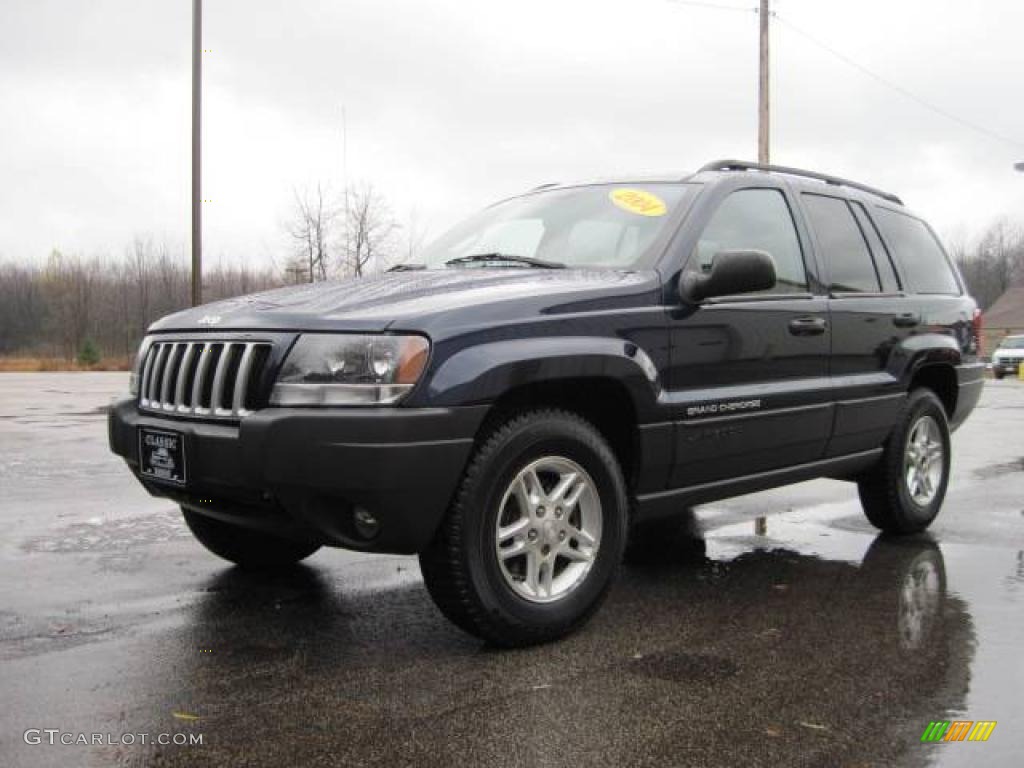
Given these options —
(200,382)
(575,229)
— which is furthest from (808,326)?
(200,382)

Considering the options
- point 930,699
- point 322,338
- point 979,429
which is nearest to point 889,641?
point 930,699

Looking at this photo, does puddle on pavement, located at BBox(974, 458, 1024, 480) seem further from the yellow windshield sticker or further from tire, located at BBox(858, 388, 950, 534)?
the yellow windshield sticker

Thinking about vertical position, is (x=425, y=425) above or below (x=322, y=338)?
below

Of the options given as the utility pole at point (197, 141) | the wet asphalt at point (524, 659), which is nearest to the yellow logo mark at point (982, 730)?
the wet asphalt at point (524, 659)

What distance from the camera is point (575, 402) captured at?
3.74 m

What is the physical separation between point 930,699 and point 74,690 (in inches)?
105

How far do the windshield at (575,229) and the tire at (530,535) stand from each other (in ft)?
3.01

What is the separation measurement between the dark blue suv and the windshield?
0.01 metres

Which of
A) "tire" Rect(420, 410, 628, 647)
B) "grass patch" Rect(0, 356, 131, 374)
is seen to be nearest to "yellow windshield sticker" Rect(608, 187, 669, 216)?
"tire" Rect(420, 410, 628, 647)

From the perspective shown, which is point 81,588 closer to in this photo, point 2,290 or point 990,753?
point 990,753

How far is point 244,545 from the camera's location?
4.47 m

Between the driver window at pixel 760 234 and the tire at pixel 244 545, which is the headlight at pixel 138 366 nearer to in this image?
the tire at pixel 244 545

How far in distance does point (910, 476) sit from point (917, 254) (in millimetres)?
1321

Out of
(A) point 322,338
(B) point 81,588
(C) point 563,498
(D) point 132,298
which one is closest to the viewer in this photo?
(A) point 322,338
